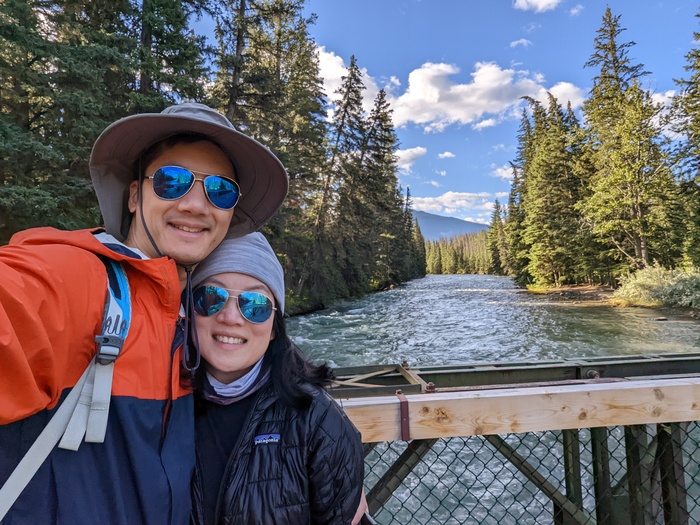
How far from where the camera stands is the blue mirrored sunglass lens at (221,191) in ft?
4.66

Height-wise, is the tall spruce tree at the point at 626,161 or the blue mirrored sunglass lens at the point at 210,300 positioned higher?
the tall spruce tree at the point at 626,161

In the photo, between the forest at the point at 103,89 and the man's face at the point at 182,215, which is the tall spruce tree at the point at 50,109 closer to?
the forest at the point at 103,89

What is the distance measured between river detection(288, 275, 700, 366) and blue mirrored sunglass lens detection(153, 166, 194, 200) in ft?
23.8

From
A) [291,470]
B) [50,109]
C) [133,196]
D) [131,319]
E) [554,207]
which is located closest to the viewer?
[131,319]

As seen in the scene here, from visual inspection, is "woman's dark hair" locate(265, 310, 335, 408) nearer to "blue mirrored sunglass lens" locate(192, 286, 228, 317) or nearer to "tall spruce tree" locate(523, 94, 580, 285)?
"blue mirrored sunglass lens" locate(192, 286, 228, 317)

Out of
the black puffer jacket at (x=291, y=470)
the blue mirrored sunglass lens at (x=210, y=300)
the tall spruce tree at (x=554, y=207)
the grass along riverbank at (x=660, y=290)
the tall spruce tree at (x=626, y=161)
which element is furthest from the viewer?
the tall spruce tree at (x=554, y=207)

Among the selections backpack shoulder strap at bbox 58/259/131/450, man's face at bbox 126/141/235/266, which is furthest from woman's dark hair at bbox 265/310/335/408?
backpack shoulder strap at bbox 58/259/131/450

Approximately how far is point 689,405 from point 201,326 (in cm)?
233

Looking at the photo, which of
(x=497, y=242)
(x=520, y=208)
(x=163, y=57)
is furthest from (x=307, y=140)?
(x=497, y=242)

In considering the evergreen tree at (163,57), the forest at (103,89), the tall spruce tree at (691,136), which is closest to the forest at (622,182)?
the tall spruce tree at (691,136)

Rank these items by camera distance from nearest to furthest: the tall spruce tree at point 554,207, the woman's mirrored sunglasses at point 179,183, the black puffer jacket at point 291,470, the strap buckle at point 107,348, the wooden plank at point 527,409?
1. the strap buckle at point 107,348
2. the black puffer jacket at point 291,470
3. the woman's mirrored sunglasses at point 179,183
4. the wooden plank at point 527,409
5. the tall spruce tree at point 554,207

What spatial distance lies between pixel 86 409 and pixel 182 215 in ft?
2.24

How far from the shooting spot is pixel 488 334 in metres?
13.9

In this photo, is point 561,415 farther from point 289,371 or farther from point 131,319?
point 131,319
